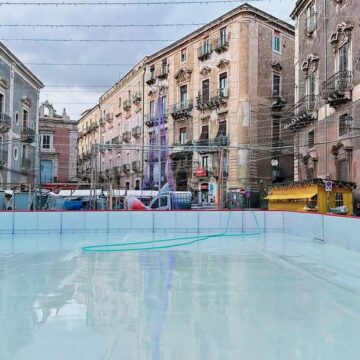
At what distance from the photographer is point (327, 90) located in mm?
17750

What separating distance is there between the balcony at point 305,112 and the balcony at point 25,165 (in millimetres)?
16780

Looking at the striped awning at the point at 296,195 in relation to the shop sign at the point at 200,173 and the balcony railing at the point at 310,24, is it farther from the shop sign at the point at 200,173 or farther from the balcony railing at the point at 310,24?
the shop sign at the point at 200,173

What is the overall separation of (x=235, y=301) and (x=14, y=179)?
24.5 m

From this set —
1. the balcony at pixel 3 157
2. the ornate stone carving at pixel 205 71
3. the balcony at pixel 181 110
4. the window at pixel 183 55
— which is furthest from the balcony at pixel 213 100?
the balcony at pixel 3 157

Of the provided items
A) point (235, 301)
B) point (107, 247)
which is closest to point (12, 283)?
point (235, 301)

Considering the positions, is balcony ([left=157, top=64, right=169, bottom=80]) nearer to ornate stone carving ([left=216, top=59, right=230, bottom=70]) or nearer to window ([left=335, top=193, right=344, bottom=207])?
ornate stone carving ([left=216, top=59, right=230, bottom=70])

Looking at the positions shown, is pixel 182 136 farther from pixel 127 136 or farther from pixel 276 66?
pixel 127 136

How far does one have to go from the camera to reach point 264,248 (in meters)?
10.4

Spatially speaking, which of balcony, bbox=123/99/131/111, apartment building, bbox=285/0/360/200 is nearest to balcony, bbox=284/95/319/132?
apartment building, bbox=285/0/360/200

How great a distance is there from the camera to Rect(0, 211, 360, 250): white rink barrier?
13930mm

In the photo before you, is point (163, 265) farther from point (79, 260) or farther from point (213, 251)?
point (213, 251)

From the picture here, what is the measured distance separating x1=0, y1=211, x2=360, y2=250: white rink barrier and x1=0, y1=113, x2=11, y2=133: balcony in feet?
42.3

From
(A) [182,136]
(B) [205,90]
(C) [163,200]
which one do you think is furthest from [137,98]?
(C) [163,200]

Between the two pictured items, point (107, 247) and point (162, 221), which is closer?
point (107, 247)
